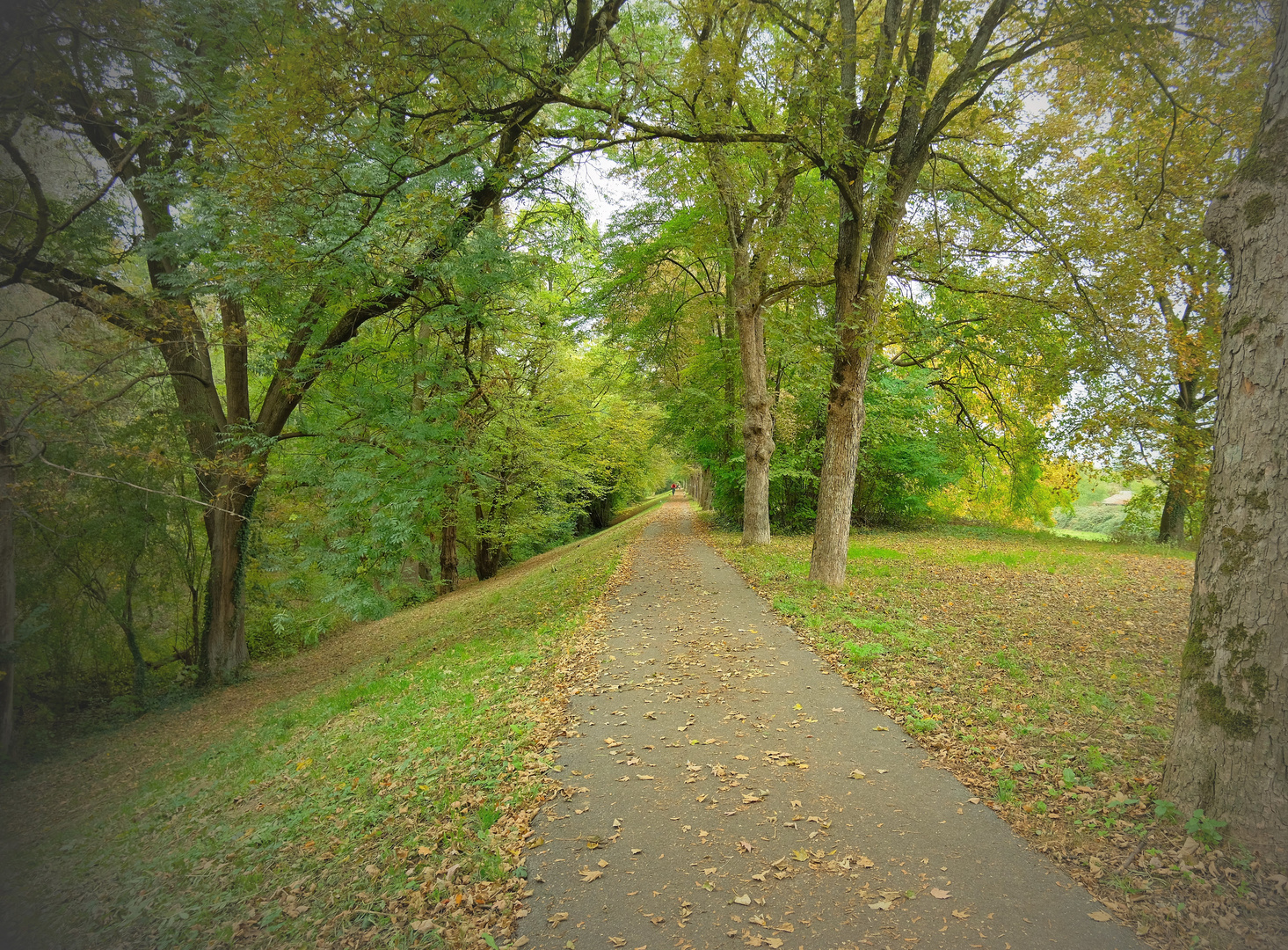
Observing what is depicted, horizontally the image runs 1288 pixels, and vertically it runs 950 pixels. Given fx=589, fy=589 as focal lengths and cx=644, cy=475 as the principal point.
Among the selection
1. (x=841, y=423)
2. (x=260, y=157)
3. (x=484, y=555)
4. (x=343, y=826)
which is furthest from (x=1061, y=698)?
(x=484, y=555)

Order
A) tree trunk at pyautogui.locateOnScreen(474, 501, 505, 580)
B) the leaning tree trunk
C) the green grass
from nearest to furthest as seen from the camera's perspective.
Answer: the leaning tree trunk < the green grass < tree trunk at pyautogui.locateOnScreen(474, 501, 505, 580)

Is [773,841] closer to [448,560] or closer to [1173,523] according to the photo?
[448,560]

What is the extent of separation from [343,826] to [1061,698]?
6290mm

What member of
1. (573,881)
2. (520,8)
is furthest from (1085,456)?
(520,8)

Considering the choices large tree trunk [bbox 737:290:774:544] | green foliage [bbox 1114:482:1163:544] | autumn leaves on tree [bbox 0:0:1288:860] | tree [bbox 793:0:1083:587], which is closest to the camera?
autumn leaves on tree [bbox 0:0:1288:860]

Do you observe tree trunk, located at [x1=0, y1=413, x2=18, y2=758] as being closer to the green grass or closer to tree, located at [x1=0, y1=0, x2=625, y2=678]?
tree, located at [x1=0, y1=0, x2=625, y2=678]

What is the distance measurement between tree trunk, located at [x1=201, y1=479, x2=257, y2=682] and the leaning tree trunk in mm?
13920

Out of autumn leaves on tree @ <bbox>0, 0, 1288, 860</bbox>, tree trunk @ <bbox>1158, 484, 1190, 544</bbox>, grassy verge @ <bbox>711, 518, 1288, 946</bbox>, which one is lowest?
grassy verge @ <bbox>711, 518, 1288, 946</bbox>

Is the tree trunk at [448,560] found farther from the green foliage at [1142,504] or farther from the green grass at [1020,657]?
the green foliage at [1142,504]

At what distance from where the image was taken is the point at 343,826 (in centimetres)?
459

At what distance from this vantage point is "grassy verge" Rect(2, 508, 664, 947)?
358 centimetres

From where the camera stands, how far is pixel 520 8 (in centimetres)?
759

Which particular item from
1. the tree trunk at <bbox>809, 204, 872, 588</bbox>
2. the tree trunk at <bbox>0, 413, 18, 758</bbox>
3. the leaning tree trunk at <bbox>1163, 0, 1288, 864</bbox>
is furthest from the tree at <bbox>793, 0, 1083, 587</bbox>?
the tree trunk at <bbox>0, 413, 18, 758</bbox>

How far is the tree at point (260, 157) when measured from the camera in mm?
6273
